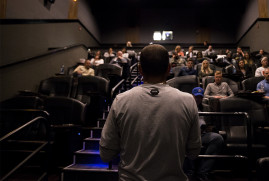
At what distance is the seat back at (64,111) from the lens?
3.39m

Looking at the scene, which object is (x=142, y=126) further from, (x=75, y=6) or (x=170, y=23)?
(x=170, y=23)

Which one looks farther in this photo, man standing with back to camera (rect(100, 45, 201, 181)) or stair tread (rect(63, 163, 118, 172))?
stair tread (rect(63, 163, 118, 172))

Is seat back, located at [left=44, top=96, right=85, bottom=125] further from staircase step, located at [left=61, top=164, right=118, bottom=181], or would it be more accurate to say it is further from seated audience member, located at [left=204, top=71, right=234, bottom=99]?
seated audience member, located at [left=204, top=71, right=234, bottom=99]

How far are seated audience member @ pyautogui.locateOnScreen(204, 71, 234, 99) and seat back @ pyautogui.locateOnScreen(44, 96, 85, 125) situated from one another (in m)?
2.34

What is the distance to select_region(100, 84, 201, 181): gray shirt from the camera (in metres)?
0.86

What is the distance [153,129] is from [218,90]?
3.87 meters

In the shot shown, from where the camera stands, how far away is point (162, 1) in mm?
12352

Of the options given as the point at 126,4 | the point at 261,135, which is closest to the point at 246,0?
the point at 126,4

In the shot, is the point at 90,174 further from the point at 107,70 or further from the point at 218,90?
the point at 107,70

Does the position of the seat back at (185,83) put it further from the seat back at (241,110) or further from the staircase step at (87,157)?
the staircase step at (87,157)

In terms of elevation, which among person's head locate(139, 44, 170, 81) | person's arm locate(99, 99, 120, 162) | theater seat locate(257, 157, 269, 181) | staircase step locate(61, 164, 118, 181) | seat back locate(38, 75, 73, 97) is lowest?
staircase step locate(61, 164, 118, 181)

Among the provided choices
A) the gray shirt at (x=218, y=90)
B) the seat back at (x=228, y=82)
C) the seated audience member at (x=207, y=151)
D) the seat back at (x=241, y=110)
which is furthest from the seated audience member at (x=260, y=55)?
the seated audience member at (x=207, y=151)

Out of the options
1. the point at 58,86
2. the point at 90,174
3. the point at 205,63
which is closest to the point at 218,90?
the point at 205,63

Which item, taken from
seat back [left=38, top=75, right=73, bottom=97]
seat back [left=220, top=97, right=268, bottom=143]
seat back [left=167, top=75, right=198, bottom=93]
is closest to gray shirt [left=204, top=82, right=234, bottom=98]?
seat back [left=167, top=75, right=198, bottom=93]
